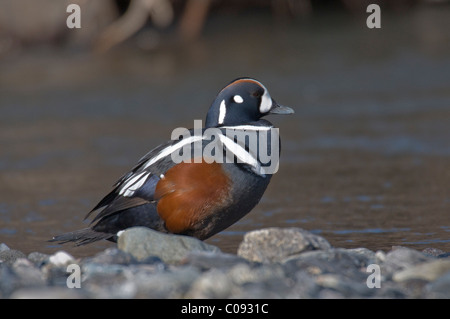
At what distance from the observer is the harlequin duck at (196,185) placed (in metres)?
6.46

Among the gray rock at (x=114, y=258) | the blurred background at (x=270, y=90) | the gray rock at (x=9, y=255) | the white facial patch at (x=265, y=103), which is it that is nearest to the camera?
the gray rock at (x=114, y=258)

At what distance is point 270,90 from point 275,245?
8.13m

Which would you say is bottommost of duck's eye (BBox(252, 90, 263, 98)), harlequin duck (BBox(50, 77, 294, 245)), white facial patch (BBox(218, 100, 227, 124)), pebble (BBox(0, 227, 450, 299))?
pebble (BBox(0, 227, 450, 299))

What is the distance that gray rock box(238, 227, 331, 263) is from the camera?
19.5 feet

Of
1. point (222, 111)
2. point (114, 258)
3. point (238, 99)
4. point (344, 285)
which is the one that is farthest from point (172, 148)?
point (344, 285)

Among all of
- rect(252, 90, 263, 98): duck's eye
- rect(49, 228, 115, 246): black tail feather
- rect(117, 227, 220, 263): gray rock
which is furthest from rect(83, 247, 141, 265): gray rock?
rect(252, 90, 263, 98): duck's eye

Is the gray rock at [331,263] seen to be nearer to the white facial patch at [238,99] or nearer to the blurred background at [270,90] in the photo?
the blurred background at [270,90]

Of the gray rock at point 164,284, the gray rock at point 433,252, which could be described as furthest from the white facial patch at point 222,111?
the gray rock at point 164,284

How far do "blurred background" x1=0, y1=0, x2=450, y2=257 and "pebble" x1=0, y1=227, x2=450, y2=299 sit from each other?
135 centimetres

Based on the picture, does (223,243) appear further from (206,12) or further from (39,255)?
(206,12)

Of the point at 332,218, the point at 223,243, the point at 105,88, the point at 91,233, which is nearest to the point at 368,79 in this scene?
the point at 105,88

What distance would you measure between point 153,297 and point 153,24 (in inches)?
509

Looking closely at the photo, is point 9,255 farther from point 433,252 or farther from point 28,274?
point 433,252

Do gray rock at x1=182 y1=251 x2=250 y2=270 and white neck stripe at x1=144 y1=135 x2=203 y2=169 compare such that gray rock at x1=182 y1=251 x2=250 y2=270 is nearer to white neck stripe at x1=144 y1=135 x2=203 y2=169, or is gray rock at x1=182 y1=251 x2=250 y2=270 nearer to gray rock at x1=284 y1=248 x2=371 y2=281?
gray rock at x1=284 y1=248 x2=371 y2=281
